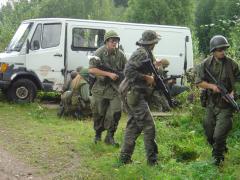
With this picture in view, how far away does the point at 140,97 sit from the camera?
7.16 m

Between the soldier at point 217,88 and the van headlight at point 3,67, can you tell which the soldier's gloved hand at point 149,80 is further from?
the van headlight at point 3,67

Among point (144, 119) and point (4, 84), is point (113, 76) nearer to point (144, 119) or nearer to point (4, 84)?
point (144, 119)

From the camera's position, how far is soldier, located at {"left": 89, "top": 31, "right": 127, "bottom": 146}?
8.50 metres

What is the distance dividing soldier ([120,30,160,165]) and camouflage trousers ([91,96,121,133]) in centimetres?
129

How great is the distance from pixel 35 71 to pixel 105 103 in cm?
580

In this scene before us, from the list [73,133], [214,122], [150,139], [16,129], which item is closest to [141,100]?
[150,139]

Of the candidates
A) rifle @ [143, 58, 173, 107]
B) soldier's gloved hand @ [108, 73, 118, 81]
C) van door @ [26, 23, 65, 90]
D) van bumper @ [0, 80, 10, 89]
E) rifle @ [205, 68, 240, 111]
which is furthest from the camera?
van door @ [26, 23, 65, 90]

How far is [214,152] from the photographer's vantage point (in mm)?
7160

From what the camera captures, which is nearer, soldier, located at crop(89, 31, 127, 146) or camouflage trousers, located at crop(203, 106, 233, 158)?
camouflage trousers, located at crop(203, 106, 233, 158)

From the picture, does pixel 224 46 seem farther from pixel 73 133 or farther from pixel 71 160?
pixel 73 133

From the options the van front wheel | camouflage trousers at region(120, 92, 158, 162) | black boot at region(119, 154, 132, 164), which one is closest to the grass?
black boot at region(119, 154, 132, 164)

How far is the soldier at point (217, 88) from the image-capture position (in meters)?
6.94

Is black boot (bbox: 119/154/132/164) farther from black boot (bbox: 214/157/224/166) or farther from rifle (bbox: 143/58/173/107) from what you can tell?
black boot (bbox: 214/157/224/166)

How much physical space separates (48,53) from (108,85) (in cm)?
589
